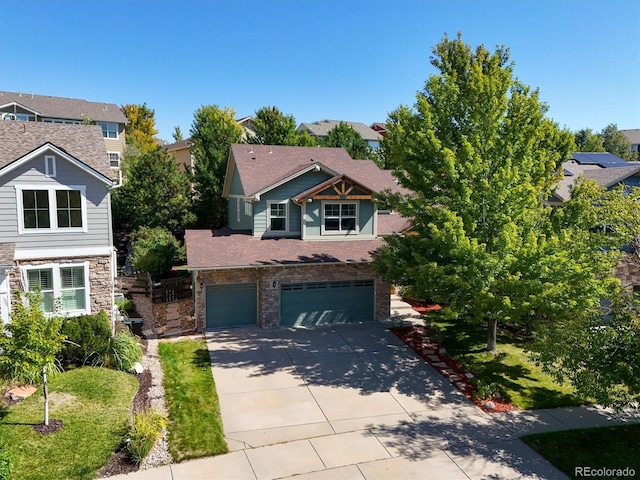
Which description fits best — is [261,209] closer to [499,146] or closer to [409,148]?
[409,148]

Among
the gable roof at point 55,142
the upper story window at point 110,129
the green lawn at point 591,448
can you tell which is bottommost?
the green lawn at point 591,448

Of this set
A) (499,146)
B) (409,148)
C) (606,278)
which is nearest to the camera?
(606,278)

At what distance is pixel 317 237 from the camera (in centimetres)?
2111

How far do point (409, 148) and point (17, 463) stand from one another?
533 inches

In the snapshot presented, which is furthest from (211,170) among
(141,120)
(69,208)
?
(141,120)

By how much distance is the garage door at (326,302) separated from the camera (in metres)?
19.5

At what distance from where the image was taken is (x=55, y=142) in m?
16.6

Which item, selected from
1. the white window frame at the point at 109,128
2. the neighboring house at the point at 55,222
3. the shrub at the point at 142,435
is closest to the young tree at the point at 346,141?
the white window frame at the point at 109,128

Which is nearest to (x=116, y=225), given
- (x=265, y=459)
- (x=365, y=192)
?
(x=365, y=192)

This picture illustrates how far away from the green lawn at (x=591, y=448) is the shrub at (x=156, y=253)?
729 inches

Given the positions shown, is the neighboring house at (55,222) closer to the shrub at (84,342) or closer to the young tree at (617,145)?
the shrub at (84,342)

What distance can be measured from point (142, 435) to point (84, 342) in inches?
227

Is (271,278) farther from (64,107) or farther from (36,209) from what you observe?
(64,107)

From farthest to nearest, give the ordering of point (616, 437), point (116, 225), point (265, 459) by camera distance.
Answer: point (116, 225) < point (616, 437) < point (265, 459)
